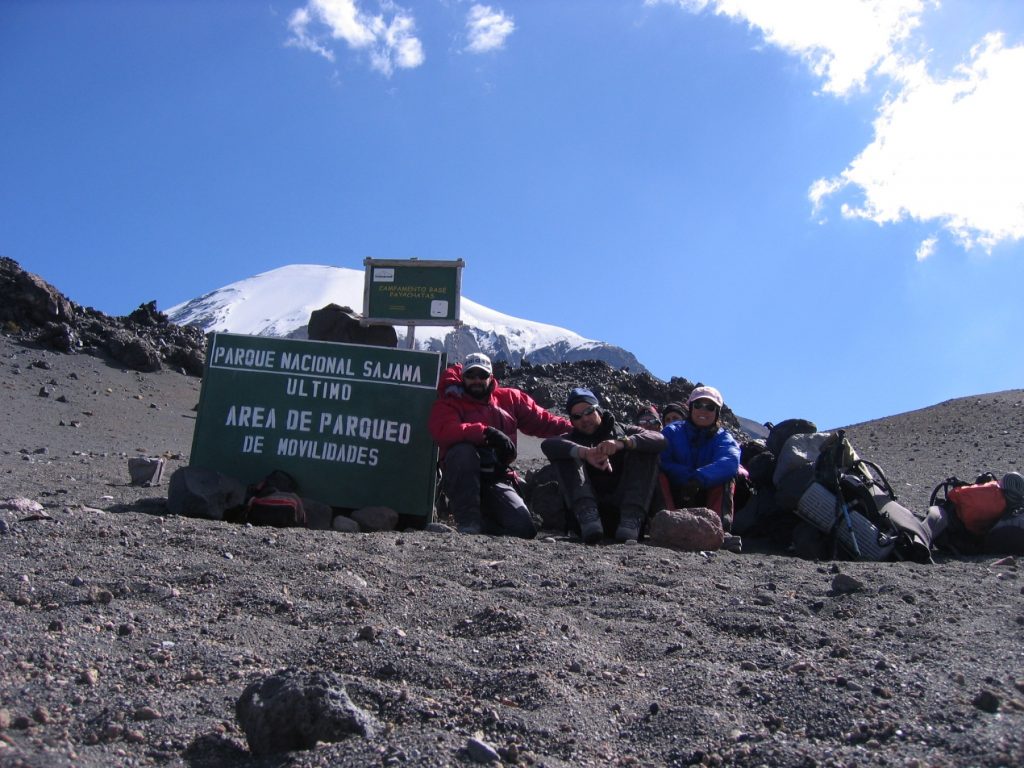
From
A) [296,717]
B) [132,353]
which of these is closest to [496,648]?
[296,717]

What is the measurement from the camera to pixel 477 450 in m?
6.34

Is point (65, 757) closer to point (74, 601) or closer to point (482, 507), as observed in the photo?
point (74, 601)

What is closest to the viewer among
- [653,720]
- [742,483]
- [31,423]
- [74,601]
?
[653,720]

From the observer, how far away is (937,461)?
14578 mm

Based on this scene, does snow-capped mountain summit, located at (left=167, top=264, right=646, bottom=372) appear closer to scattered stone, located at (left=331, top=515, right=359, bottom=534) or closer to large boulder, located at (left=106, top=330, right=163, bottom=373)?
large boulder, located at (left=106, top=330, right=163, bottom=373)

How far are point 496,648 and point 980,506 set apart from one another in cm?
408

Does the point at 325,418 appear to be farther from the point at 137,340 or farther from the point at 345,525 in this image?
the point at 137,340

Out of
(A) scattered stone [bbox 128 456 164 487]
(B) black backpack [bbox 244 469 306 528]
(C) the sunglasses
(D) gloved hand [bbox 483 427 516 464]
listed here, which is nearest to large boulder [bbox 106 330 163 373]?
(A) scattered stone [bbox 128 456 164 487]

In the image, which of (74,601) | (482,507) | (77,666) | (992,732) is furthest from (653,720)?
(482,507)

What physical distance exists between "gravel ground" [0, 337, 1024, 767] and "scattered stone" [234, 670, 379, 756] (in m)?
0.04

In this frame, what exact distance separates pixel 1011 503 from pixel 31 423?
450 inches

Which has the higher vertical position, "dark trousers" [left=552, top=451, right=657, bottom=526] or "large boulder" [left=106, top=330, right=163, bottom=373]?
"large boulder" [left=106, top=330, right=163, bottom=373]

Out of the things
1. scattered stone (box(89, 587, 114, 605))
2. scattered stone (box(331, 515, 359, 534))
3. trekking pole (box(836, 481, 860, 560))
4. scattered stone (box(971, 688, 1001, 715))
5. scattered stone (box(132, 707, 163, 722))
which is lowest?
scattered stone (box(132, 707, 163, 722))

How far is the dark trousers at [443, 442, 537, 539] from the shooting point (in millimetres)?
6133
